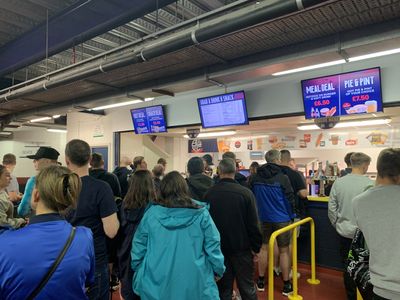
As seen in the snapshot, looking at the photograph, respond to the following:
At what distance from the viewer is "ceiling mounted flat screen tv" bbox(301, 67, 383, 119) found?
457 cm

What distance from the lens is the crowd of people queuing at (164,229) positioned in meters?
1.36

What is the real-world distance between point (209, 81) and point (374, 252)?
138 inches

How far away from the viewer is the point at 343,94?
190 inches

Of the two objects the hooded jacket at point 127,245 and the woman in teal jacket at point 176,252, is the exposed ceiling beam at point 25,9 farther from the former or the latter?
the woman in teal jacket at point 176,252

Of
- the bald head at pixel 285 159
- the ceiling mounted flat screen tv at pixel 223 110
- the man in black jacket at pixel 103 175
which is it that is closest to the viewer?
the man in black jacket at pixel 103 175

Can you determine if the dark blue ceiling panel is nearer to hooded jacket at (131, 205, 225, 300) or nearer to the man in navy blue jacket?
the man in navy blue jacket

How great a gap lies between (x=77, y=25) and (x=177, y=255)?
350 centimetres

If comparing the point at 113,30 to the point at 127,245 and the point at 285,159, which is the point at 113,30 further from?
the point at 127,245

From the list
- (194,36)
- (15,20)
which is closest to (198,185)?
(194,36)

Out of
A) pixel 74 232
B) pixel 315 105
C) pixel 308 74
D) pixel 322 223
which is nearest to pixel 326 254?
pixel 322 223

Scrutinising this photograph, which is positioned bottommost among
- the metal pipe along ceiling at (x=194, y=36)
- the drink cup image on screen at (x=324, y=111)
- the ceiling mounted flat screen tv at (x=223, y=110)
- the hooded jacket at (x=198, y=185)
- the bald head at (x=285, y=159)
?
the hooded jacket at (x=198, y=185)

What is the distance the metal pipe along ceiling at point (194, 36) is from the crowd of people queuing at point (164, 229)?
1235mm

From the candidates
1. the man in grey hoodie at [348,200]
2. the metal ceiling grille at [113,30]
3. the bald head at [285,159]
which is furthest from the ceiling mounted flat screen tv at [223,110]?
the man in grey hoodie at [348,200]

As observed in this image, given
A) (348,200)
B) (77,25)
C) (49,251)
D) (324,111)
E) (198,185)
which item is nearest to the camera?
(49,251)
